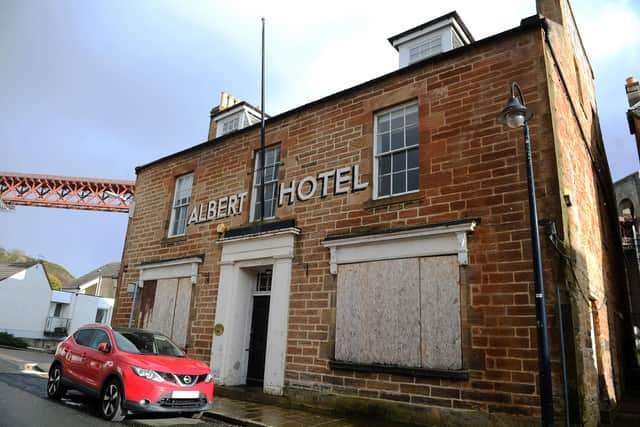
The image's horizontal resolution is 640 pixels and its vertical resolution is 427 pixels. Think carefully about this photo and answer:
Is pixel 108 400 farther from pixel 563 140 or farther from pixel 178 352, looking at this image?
pixel 563 140

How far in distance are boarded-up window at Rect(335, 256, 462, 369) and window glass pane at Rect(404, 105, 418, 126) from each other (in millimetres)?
3051

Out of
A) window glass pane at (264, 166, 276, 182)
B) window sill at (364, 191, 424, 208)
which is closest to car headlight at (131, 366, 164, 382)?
window sill at (364, 191, 424, 208)

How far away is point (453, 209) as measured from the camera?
763cm

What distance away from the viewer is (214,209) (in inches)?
477

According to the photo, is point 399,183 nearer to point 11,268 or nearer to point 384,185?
point 384,185

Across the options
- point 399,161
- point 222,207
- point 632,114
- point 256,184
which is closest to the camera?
point 399,161

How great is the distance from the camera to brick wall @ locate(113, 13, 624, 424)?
21.4 feet

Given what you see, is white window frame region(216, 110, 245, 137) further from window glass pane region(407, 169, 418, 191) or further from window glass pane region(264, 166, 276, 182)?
window glass pane region(407, 169, 418, 191)

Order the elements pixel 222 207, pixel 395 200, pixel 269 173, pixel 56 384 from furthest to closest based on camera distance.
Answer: pixel 222 207, pixel 269 173, pixel 395 200, pixel 56 384

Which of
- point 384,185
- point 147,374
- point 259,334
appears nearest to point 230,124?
point 259,334

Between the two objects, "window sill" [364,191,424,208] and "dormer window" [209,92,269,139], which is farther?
"dormer window" [209,92,269,139]

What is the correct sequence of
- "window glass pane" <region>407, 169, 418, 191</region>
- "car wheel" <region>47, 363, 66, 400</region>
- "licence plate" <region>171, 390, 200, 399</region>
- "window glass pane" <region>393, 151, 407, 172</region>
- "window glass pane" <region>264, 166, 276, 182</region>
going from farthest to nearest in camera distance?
"window glass pane" <region>264, 166, 276, 182</region>
"window glass pane" <region>393, 151, 407, 172</region>
"window glass pane" <region>407, 169, 418, 191</region>
"car wheel" <region>47, 363, 66, 400</region>
"licence plate" <region>171, 390, 200, 399</region>

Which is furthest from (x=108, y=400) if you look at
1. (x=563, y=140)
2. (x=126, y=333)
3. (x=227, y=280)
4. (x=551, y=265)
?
(x=563, y=140)

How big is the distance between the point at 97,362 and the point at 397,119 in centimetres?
751
